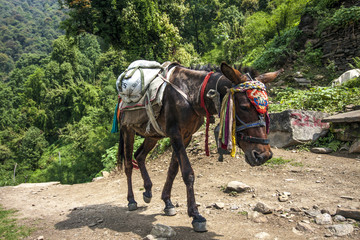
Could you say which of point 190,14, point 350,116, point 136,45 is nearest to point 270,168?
point 350,116

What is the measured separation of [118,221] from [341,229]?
3.13 metres

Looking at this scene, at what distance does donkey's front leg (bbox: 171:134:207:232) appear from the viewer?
3.21 meters

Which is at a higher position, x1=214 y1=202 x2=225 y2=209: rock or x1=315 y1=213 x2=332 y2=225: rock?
x1=315 y1=213 x2=332 y2=225: rock

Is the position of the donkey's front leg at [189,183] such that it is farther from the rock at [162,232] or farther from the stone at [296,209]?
the stone at [296,209]

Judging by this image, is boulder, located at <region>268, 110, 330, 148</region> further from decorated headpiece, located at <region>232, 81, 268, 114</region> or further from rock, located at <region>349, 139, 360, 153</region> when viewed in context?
decorated headpiece, located at <region>232, 81, 268, 114</region>

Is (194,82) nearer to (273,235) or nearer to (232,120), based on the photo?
(232,120)

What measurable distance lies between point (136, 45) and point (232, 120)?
38.9 ft

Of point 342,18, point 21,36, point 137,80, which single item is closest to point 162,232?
point 137,80

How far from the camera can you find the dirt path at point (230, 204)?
3.25 metres

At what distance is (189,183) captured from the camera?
339 cm

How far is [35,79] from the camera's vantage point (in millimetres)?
48281

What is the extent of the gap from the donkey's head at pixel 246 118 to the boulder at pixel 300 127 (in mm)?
3962

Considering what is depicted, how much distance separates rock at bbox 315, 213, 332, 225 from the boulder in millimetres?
3610

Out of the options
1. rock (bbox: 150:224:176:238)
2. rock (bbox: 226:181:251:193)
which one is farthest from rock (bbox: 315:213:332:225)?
rock (bbox: 150:224:176:238)
